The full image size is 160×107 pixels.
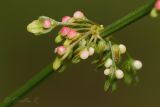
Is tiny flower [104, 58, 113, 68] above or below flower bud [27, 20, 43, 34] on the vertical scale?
below

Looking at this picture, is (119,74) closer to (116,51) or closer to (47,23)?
(116,51)

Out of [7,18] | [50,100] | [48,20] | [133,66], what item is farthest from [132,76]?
[7,18]

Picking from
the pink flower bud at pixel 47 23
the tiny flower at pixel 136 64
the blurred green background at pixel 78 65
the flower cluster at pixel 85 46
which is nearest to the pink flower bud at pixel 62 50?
the flower cluster at pixel 85 46

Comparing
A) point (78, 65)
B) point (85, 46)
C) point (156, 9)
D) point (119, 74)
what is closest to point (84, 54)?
point (85, 46)

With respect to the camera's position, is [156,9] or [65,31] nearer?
[156,9]

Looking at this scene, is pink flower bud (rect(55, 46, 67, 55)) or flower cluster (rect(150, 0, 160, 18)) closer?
flower cluster (rect(150, 0, 160, 18))

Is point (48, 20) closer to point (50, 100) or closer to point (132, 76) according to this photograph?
point (132, 76)

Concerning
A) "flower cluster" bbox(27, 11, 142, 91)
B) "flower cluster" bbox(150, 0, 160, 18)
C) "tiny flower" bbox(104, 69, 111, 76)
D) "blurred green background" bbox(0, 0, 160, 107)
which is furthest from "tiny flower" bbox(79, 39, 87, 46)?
"blurred green background" bbox(0, 0, 160, 107)

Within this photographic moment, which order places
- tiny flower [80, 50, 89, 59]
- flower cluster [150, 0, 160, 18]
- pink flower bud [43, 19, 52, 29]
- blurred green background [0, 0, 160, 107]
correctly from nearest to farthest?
flower cluster [150, 0, 160, 18] → tiny flower [80, 50, 89, 59] → pink flower bud [43, 19, 52, 29] → blurred green background [0, 0, 160, 107]

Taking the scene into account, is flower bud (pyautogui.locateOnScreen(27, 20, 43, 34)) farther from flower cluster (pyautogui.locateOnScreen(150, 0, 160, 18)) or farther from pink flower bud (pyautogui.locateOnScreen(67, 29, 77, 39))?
flower cluster (pyautogui.locateOnScreen(150, 0, 160, 18))

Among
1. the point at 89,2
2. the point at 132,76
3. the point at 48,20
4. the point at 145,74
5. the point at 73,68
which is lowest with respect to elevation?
the point at 132,76

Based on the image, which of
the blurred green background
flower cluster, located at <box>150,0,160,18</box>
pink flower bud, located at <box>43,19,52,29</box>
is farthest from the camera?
the blurred green background
